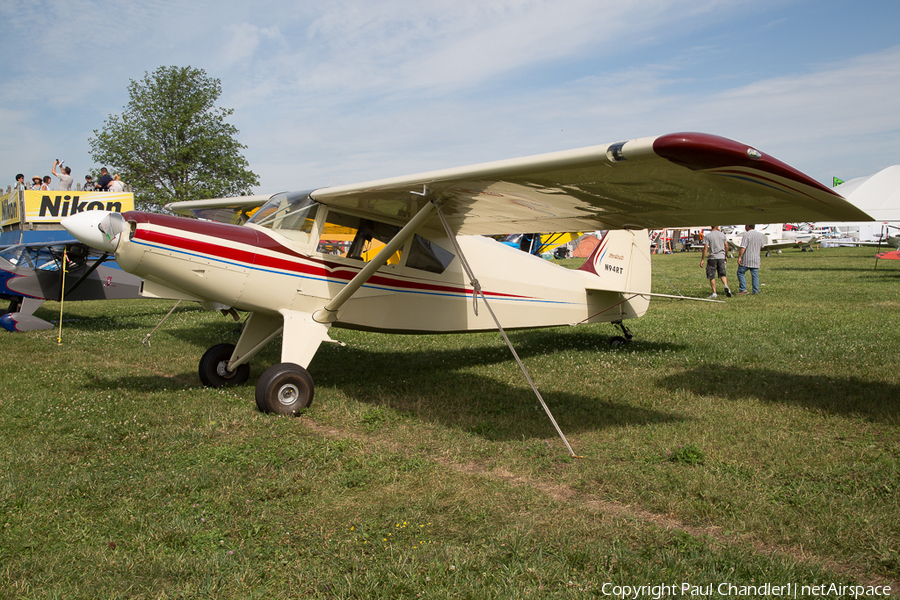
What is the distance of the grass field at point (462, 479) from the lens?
2969mm

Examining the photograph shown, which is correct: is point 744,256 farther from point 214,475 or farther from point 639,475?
point 214,475

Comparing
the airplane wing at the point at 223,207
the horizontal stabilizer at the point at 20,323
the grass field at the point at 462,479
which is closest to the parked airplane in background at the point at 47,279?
the horizontal stabilizer at the point at 20,323

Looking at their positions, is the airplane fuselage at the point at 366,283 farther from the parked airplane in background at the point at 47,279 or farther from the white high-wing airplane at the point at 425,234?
the parked airplane in background at the point at 47,279

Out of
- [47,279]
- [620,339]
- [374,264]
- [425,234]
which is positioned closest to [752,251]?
[620,339]

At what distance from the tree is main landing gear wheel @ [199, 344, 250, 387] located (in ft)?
127

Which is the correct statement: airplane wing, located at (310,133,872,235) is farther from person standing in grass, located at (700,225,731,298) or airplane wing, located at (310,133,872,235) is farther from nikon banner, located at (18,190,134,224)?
nikon banner, located at (18,190,134,224)

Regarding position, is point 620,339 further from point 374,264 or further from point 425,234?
point 374,264

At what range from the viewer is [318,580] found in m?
2.90

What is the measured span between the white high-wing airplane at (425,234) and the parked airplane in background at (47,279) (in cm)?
752

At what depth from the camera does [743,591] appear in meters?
2.78

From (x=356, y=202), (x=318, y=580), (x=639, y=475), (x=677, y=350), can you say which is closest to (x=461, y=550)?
(x=318, y=580)

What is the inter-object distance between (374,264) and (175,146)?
44627 millimetres

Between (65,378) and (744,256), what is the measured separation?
15708mm

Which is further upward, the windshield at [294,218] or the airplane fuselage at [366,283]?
the windshield at [294,218]
